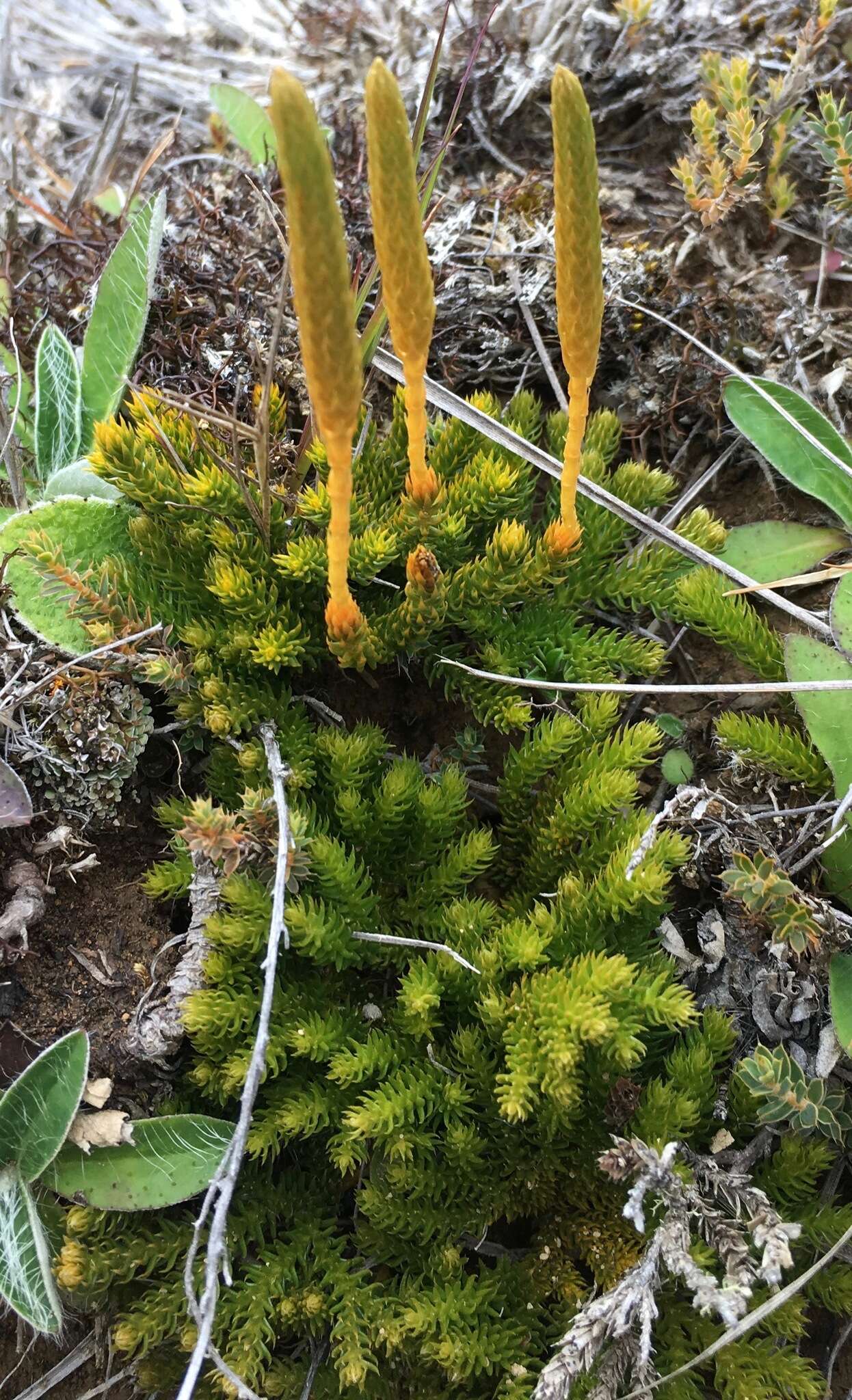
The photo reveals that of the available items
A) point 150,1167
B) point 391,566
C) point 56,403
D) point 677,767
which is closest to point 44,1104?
point 150,1167

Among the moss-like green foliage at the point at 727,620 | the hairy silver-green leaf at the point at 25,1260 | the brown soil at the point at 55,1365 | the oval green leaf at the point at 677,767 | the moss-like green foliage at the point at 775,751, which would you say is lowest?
the brown soil at the point at 55,1365

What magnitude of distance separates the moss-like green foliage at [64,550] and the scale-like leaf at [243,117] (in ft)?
4.59

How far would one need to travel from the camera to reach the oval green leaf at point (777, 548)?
2035 mm

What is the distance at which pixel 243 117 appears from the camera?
267 cm

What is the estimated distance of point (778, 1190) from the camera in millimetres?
1607

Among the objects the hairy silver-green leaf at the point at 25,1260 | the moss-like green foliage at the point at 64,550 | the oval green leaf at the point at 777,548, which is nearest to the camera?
the hairy silver-green leaf at the point at 25,1260

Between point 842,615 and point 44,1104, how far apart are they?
1.71 m

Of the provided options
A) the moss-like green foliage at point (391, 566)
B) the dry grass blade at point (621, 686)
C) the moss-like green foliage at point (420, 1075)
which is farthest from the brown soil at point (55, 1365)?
the dry grass blade at point (621, 686)

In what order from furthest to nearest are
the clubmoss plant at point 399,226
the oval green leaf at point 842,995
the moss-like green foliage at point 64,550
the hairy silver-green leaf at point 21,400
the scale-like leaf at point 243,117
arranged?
the scale-like leaf at point 243,117
the hairy silver-green leaf at point 21,400
the moss-like green foliage at point 64,550
the oval green leaf at point 842,995
the clubmoss plant at point 399,226

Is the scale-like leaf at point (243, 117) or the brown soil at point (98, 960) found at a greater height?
the scale-like leaf at point (243, 117)

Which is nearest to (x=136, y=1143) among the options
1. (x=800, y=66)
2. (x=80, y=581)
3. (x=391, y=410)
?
(x=80, y=581)

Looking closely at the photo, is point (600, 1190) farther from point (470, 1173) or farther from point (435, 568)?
point (435, 568)

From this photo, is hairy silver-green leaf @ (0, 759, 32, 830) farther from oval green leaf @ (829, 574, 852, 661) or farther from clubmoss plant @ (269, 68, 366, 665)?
oval green leaf @ (829, 574, 852, 661)

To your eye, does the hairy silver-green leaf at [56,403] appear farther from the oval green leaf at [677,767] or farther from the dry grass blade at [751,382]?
the oval green leaf at [677,767]
